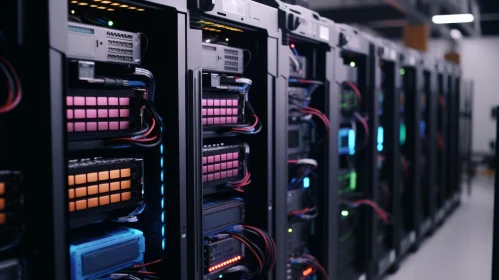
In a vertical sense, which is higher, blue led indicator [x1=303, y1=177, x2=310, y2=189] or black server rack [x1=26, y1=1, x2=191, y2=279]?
black server rack [x1=26, y1=1, x2=191, y2=279]

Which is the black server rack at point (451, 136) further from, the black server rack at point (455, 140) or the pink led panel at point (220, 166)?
the pink led panel at point (220, 166)

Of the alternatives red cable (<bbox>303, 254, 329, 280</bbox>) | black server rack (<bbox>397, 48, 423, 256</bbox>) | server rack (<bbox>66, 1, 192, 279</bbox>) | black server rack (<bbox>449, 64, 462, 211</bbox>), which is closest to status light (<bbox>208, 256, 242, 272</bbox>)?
server rack (<bbox>66, 1, 192, 279</bbox>)

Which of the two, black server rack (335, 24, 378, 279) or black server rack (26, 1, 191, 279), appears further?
black server rack (335, 24, 378, 279)

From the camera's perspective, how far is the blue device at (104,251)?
1.51 m

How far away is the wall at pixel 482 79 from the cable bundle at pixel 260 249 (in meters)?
9.21

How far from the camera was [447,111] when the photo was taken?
616 centimetres

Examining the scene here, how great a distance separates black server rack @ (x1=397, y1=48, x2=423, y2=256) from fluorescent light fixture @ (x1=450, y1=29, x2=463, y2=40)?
18.7ft

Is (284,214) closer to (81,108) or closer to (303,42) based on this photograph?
(303,42)

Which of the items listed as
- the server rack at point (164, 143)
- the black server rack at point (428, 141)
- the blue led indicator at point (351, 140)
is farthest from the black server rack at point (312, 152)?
the black server rack at point (428, 141)

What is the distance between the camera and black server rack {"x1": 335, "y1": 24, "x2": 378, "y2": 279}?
331 centimetres

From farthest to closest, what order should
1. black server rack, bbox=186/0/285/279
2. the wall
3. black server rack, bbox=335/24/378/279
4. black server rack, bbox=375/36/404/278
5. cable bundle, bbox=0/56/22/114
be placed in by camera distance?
the wall
black server rack, bbox=375/36/404/278
black server rack, bbox=335/24/378/279
black server rack, bbox=186/0/285/279
cable bundle, bbox=0/56/22/114

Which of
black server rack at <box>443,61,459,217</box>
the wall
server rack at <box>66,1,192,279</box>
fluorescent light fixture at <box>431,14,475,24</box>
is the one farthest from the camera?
the wall

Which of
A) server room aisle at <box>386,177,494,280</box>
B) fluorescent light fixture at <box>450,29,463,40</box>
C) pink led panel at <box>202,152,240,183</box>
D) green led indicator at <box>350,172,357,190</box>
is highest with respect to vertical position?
fluorescent light fixture at <box>450,29,463,40</box>

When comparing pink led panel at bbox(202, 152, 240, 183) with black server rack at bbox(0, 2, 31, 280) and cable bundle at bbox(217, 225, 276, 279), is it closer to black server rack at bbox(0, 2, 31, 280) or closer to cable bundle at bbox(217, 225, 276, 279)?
cable bundle at bbox(217, 225, 276, 279)
